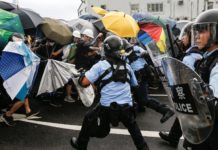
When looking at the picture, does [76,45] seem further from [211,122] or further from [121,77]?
[211,122]

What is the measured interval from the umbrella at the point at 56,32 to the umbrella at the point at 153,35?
1.84 m

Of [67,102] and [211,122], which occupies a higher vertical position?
[211,122]

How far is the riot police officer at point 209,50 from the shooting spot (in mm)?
2640

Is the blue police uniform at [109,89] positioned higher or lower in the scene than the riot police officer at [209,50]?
lower

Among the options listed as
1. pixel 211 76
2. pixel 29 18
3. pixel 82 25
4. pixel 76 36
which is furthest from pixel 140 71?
pixel 211 76

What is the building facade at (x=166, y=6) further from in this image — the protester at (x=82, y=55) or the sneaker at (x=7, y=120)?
the sneaker at (x=7, y=120)

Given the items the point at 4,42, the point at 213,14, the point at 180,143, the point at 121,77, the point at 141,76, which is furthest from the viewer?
the point at 141,76

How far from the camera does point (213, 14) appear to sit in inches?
111

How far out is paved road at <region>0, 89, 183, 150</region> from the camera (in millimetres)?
5680

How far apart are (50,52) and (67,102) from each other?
129 centimetres

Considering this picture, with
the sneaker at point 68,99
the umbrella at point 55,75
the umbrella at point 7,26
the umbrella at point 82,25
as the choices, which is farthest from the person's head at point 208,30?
the umbrella at point 82,25

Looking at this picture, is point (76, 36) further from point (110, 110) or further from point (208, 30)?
point (208, 30)

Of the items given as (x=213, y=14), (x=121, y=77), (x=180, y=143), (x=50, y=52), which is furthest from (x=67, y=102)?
(x=213, y=14)

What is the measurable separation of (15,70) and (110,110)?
2421 mm
